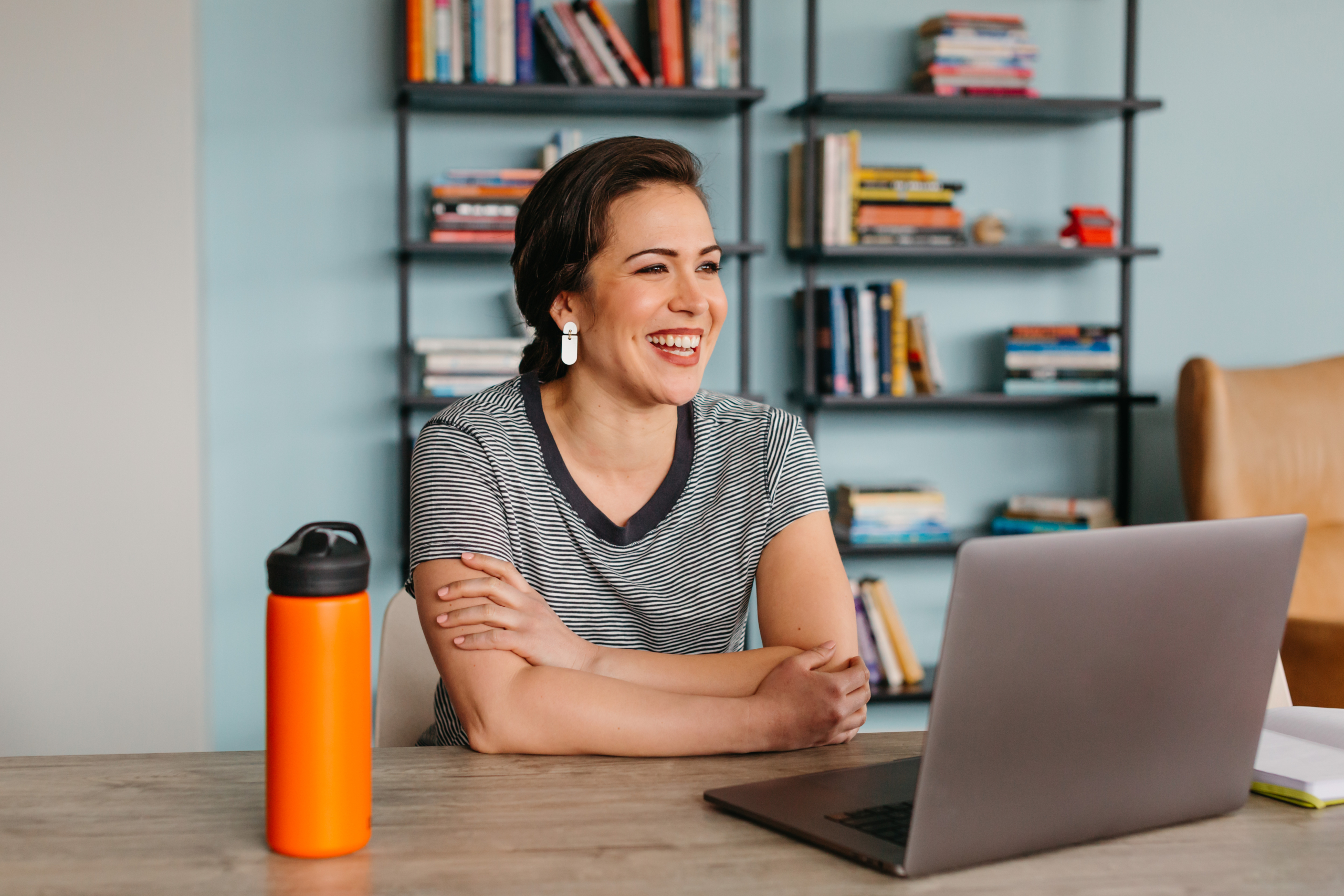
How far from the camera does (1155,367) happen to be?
3.43 metres

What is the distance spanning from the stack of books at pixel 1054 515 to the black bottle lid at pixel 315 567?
8.47 ft

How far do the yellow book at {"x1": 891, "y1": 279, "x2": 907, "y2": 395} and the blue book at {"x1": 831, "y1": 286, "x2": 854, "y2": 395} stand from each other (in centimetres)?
11

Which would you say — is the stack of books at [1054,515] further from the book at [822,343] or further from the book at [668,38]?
the book at [668,38]

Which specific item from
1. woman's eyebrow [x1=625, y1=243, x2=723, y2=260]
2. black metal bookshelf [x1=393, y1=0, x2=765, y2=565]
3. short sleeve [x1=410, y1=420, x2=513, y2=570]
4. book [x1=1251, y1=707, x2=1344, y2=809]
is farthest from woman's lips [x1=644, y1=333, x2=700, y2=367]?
black metal bookshelf [x1=393, y1=0, x2=765, y2=565]

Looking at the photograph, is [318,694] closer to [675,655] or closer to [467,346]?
[675,655]

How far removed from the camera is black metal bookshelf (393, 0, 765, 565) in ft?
9.50

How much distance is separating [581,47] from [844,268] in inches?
37.1

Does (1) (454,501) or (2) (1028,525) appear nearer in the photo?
(1) (454,501)

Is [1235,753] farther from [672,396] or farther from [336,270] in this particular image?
[336,270]

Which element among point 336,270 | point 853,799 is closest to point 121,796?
point 853,799

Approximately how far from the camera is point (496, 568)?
1302 mm

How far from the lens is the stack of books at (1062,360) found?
3.15 m

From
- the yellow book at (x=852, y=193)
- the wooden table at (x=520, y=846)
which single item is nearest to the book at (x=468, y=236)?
the yellow book at (x=852, y=193)

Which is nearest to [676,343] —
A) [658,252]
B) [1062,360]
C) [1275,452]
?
[658,252]
